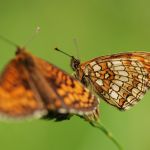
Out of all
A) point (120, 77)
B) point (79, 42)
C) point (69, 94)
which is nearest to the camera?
point (69, 94)

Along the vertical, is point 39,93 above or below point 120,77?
above

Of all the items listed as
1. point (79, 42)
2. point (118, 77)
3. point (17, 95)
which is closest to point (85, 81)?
point (118, 77)

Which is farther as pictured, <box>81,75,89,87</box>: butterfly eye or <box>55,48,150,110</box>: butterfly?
<box>55,48,150,110</box>: butterfly

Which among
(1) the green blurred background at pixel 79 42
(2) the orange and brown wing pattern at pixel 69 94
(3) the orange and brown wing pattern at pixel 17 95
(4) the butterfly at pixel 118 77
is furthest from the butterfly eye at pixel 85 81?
(1) the green blurred background at pixel 79 42

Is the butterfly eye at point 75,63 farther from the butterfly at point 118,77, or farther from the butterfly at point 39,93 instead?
the butterfly at point 39,93

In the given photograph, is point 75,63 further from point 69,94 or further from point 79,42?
point 79,42

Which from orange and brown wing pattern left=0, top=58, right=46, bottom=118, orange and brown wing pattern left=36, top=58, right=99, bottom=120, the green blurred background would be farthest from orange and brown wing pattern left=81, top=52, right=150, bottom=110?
the green blurred background

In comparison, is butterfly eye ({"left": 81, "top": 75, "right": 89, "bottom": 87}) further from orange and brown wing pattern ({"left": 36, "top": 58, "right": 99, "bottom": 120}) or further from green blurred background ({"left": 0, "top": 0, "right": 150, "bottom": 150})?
green blurred background ({"left": 0, "top": 0, "right": 150, "bottom": 150})

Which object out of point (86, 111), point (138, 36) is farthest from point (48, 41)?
point (86, 111)
